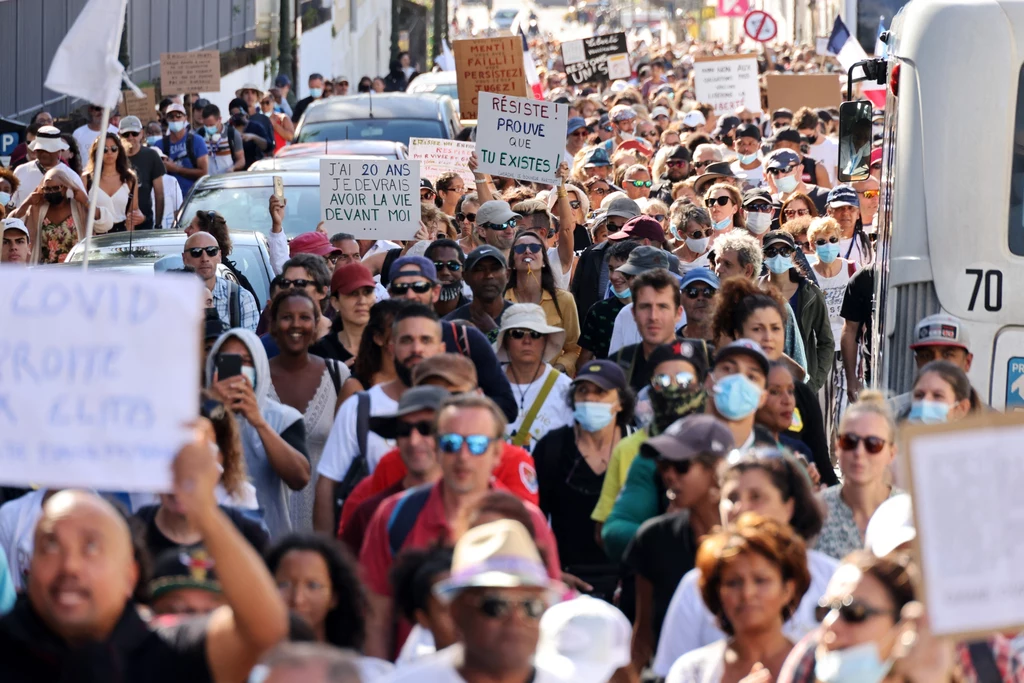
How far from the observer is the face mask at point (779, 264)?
10227 millimetres

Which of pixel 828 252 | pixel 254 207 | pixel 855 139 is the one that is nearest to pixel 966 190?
pixel 855 139

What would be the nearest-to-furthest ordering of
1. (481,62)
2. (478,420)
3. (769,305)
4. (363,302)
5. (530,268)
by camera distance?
(478,420)
(769,305)
(363,302)
(530,268)
(481,62)

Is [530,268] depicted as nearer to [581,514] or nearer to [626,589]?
[581,514]

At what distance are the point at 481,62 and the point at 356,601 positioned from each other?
39.4 feet

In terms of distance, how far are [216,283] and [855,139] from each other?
3.71 metres

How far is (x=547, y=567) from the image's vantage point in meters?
5.25

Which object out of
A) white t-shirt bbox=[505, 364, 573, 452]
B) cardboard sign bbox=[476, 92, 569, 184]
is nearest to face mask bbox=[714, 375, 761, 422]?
white t-shirt bbox=[505, 364, 573, 452]

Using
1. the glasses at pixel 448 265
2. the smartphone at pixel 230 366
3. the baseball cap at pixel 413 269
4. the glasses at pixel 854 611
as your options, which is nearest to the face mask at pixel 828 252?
the glasses at pixel 448 265

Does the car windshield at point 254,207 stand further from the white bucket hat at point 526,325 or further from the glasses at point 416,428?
the glasses at point 416,428

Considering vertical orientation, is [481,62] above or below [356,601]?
above

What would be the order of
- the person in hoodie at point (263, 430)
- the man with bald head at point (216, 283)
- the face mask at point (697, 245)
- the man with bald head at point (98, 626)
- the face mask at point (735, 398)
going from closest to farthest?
the man with bald head at point (98, 626) → the face mask at point (735, 398) → the person in hoodie at point (263, 430) → the man with bald head at point (216, 283) → the face mask at point (697, 245)

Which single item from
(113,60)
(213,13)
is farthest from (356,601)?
(213,13)

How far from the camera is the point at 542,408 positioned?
26.5 feet

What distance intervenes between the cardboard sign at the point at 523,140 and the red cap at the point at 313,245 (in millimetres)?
2601
